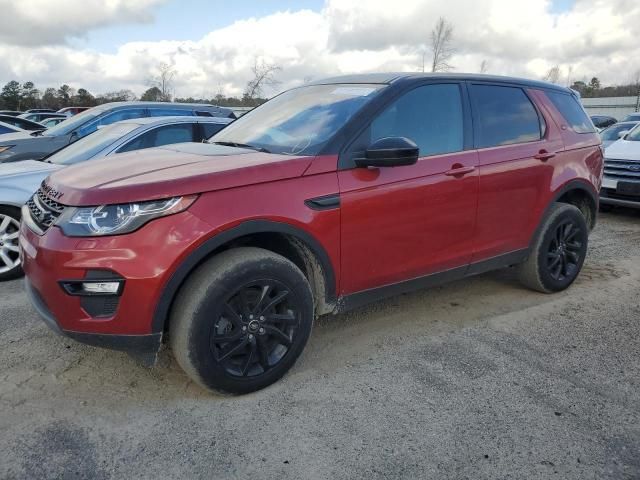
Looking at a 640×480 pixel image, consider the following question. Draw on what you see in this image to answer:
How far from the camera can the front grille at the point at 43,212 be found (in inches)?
107

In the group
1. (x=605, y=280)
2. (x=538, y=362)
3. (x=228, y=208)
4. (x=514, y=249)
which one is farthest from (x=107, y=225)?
(x=605, y=280)

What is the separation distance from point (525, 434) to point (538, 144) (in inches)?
95.0

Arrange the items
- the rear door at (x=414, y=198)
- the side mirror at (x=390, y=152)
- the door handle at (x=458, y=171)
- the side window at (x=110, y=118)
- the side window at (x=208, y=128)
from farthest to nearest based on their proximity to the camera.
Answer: the side window at (x=110, y=118) < the side window at (x=208, y=128) < the door handle at (x=458, y=171) < the rear door at (x=414, y=198) < the side mirror at (x=390, y=152)

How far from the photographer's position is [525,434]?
2.57m

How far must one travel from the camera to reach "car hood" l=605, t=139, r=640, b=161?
7.62 m

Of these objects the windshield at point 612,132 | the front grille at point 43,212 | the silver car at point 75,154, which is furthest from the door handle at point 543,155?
the windshield at point 612,132

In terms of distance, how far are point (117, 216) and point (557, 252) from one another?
359 cm

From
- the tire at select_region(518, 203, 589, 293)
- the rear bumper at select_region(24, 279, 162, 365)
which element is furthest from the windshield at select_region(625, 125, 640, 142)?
the rear bumper at select_region(24, 279, 162, 365)

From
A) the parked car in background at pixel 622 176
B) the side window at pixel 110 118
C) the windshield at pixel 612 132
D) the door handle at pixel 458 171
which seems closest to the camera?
the door handle at pixel 458 171

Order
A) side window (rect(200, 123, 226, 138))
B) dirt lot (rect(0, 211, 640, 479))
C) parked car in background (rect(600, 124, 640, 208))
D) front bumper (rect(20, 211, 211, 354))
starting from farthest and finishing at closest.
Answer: parked car in background (rect(600, 124, 640, 208)) < side window (rect(200, 123, 226, 138)) < front bumper (rect(20, 211, 211, 354)) < dirt lot (rect(0, 211, 640, 479))

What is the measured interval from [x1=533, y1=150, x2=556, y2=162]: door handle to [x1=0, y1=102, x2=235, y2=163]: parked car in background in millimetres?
5333

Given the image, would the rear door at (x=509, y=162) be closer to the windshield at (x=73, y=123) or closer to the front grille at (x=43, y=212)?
the front grille at (x=43, y=212)

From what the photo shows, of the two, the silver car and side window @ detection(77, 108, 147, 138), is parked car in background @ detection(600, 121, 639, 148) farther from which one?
side window @ detection(77, 108, 147, 138)

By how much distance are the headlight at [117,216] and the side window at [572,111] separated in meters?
3.43
